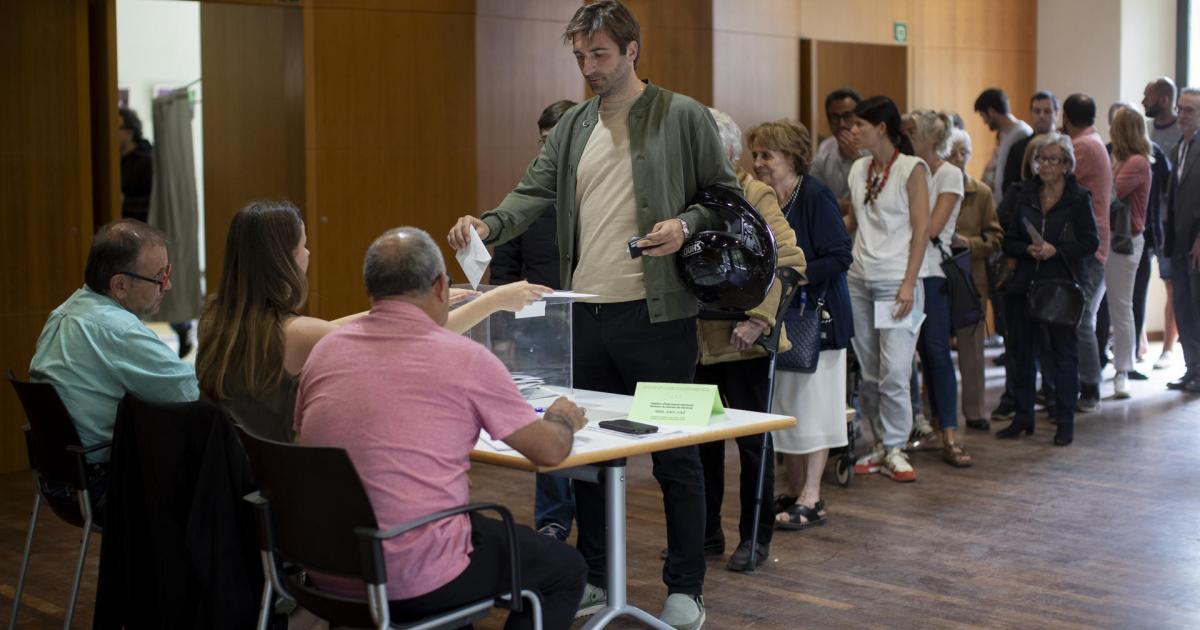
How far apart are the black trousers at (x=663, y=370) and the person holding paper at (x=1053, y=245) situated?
343cm

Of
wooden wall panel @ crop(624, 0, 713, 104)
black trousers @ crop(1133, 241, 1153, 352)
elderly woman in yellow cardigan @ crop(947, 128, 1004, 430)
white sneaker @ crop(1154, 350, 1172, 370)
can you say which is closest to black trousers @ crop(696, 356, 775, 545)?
elderly woman in yellow cardigan @ crop(947, 128, 1004, 430)

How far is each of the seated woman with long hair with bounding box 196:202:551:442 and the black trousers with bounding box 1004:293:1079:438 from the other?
4132mm

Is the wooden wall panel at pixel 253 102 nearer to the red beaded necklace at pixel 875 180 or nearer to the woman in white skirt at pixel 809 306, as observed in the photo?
the red beaded necklace at pixel 875 180

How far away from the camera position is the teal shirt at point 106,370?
3.42 m

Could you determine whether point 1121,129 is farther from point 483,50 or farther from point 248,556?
point 248,556

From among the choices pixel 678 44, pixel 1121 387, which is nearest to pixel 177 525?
pixel 678 44

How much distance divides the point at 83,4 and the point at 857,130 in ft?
12.2

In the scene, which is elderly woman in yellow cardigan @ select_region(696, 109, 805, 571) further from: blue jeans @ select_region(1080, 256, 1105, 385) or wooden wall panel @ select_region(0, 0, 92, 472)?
wooden wall panel @ select_region(0, 0, 92, 472)

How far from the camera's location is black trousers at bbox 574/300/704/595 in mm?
3705

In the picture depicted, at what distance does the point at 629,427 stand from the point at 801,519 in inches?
80.2

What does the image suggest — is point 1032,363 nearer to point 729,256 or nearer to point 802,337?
point 802,337

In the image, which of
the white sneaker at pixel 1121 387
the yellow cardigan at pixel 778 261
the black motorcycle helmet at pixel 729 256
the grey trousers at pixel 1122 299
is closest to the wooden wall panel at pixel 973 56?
the grey trousers at pixel 1122 299

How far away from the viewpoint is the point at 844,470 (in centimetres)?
572

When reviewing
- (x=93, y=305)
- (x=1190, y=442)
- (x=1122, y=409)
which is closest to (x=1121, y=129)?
(x=1122, y=409)
